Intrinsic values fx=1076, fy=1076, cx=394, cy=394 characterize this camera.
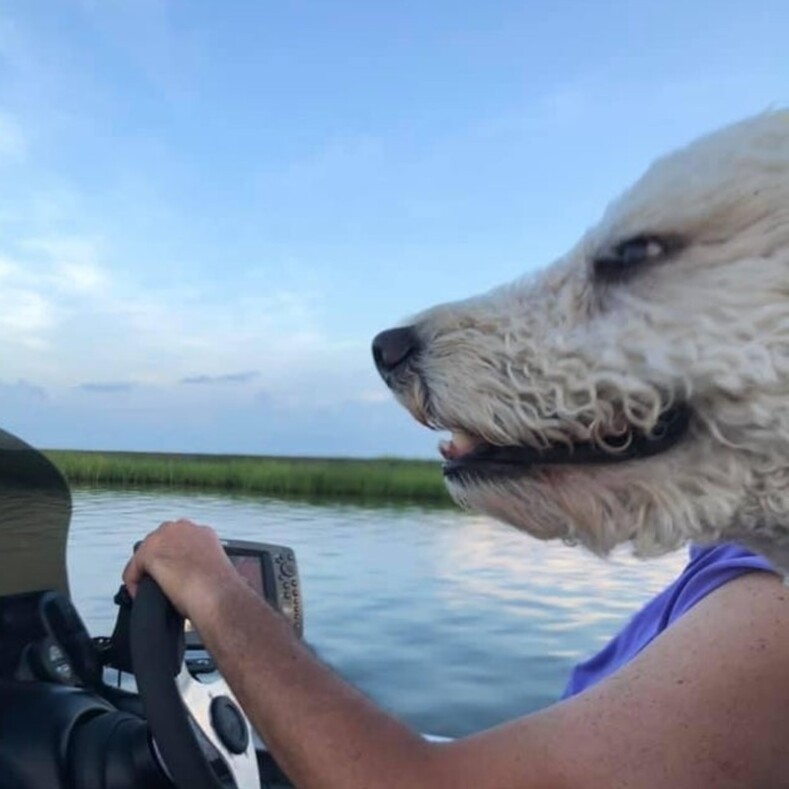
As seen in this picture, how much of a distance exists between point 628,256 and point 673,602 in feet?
2.52

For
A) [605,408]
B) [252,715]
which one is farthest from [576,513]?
→ [252,715]

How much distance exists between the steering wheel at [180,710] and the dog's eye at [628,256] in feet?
2.80

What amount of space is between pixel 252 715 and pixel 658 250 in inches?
35.2

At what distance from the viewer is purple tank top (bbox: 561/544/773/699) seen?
1.52 meters

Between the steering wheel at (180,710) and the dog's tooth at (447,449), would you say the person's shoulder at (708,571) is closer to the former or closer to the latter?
the dog's tooth at (447,449)

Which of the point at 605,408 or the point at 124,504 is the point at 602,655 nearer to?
the point at 605,408

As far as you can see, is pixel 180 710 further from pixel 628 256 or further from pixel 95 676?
pixel 628 256

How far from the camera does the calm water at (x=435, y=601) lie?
26.4 feet

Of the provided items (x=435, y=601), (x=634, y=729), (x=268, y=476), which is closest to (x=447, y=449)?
(x=634, y=729)

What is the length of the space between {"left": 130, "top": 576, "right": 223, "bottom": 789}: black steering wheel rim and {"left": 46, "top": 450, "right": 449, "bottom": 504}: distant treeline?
23.3 metres

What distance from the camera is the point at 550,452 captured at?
117cm

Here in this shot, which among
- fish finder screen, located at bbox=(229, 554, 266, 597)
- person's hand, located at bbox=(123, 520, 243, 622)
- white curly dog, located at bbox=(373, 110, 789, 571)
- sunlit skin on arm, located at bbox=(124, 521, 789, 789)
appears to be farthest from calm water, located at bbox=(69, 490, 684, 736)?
fish finder screen, located at bbox=(229, 554, 266, 597)

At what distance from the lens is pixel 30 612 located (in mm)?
1800

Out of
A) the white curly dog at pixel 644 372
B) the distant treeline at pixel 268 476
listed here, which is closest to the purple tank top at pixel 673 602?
the white curly dog at pixel 644 372
